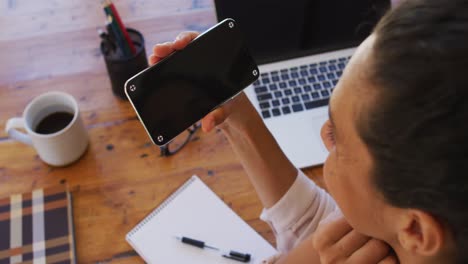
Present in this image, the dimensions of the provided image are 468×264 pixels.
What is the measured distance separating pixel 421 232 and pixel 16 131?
0.65 m

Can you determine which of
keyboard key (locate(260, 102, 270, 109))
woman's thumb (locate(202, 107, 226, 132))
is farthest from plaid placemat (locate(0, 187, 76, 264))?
keyboard key (locate(260, 102, 270, 109))

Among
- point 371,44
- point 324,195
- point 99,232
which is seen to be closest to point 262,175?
point 324,195

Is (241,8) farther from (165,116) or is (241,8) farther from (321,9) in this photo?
(165,116)

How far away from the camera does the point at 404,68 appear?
35cm

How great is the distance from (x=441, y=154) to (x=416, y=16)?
11cm

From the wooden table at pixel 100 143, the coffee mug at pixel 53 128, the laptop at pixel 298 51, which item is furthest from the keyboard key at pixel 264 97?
the coffee mug at pixel 53 128

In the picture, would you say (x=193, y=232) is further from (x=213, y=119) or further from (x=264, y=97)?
(x=264, y=97)

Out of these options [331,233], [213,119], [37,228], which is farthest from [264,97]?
[37,228]

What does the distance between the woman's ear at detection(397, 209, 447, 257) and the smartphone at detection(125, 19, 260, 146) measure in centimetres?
31

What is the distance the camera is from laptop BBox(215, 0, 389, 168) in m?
0.86

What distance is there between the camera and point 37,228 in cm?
74

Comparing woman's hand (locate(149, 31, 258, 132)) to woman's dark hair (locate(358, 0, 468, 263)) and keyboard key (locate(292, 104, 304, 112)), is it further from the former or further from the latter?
woman's dark hair (locate(358, 0, 468, 263))

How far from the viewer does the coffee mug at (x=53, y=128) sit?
0.77 meters

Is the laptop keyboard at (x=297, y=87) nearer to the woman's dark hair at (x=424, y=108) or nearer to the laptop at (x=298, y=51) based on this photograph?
the laptop at (x=298, y=51)
